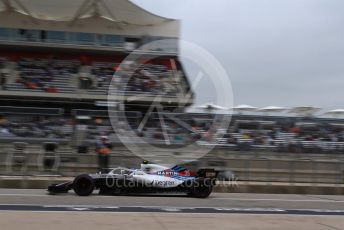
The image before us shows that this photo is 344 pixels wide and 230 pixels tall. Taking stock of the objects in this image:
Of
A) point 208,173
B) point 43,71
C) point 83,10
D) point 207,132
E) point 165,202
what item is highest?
point 83,10

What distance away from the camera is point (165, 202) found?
1355cm

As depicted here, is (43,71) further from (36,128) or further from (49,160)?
(49,160)

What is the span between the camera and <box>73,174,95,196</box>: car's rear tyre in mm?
14016

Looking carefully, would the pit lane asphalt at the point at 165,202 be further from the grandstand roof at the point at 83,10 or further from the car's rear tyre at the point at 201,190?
the grandstand roof at the point at 83,10

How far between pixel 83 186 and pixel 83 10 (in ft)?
104

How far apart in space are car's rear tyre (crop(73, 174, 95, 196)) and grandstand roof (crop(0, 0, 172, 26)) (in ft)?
102

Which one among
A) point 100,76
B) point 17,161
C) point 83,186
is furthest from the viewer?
point 100,76

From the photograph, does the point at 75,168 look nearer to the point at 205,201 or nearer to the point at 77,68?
the point at 205,201

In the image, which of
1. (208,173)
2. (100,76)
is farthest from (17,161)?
(100,76)

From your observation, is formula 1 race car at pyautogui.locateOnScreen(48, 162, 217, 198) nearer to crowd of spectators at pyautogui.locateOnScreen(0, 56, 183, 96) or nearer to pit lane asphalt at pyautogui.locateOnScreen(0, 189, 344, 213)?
pit lane asphalt at pyautogui.locateOnScreen(0, 189, 344, 213)

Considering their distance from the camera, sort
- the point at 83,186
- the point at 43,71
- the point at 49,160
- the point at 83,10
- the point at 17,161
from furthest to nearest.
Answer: the point at 83,10 < the point at 43,71 < the point at 49,160 < the point at 17,161 < the point at 83,186

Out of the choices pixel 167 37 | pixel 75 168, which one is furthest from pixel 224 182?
pixel 167 37

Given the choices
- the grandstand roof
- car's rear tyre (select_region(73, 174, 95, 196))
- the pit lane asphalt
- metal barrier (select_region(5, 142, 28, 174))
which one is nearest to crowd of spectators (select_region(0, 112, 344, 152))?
metal barrier (select_region(5, 142, 28, 174))

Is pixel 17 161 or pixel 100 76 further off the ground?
pixel 100 76
